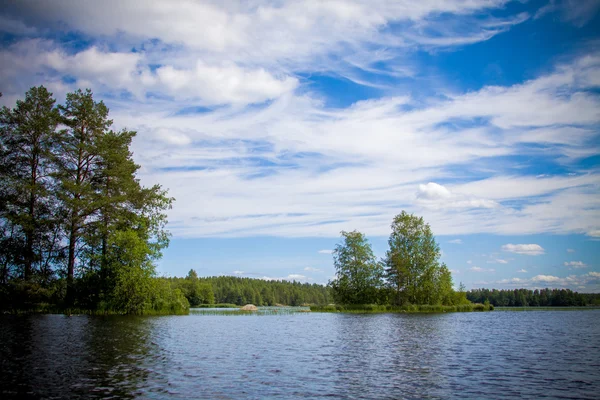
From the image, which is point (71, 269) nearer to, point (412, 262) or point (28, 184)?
point (28, 184)

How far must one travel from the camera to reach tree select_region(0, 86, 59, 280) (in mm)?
48969

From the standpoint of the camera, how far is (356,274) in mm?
86375

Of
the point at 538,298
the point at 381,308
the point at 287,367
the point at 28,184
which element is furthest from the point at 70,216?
the point at 538,298

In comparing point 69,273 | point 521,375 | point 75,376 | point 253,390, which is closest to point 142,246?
point 69,273

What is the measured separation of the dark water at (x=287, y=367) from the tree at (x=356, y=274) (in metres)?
55.5

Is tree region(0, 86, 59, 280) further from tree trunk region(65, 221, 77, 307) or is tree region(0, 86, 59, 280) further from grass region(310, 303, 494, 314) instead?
grass region(310, 303, 494, 314)

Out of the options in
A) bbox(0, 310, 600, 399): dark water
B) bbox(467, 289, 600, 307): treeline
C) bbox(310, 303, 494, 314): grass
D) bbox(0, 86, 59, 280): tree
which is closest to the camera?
bbox(0, 310, 600, 399): dark water

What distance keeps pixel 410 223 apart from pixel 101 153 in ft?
196

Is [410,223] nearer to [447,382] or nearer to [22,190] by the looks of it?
[22,190]

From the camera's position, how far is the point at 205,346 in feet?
85.7

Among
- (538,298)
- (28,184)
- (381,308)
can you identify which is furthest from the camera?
(538,298)

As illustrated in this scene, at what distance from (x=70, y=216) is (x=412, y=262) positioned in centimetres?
6180

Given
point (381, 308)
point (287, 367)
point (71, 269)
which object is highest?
point (71, 269)

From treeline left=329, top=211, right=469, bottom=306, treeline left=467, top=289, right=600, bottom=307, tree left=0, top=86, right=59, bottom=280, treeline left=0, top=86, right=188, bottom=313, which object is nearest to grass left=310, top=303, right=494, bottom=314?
treeline left=329, top=211, right=469, bottom=306
